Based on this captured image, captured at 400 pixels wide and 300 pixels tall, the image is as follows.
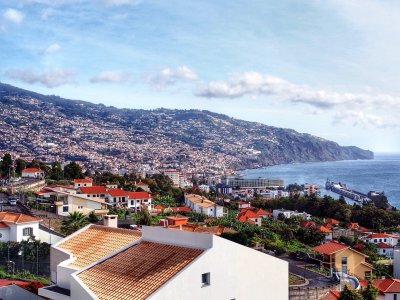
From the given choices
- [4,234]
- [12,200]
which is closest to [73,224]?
[4,234]

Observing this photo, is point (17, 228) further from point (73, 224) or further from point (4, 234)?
point (73, 224)

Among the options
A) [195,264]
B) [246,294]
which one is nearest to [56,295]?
[195,264]

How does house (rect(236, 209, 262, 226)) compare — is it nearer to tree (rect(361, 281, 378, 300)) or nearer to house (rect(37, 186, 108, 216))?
house (rect(37, 186, 108, 216))

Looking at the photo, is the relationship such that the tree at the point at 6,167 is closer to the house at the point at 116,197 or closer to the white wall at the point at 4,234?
the house at the point at 116,197

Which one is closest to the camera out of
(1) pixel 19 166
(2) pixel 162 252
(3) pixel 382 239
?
(2) pixel 162 252

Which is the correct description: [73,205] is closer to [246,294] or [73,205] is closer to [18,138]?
[246,294]

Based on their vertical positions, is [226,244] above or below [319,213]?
above

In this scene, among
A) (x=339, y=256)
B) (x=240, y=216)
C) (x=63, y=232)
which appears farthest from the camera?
(x=240, y=216)
